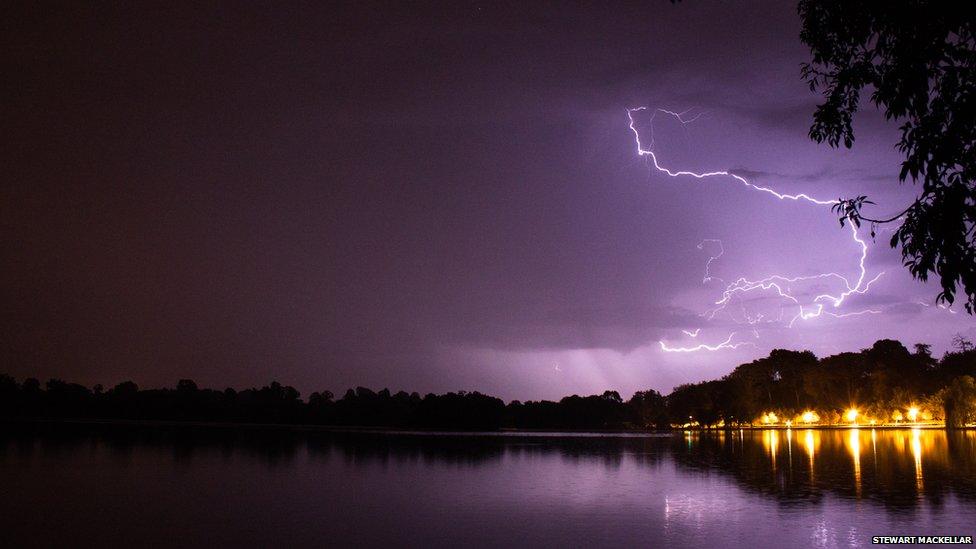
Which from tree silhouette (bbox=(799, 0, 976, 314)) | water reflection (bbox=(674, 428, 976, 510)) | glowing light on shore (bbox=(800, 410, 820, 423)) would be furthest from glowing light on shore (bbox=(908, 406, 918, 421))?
tree silhouette (bbox=(799, 0, 976, 314))

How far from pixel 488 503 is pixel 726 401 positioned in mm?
119026

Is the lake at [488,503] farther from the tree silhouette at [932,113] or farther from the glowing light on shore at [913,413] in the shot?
the glowing light on shore at [913,413]

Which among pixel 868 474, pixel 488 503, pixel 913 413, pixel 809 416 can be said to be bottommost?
pixel 488 503

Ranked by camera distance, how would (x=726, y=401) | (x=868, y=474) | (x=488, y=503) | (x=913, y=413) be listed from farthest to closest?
(x=726, y=401)
(x=913, y=413)
(x=868, y=474)
(x=488, y=503)

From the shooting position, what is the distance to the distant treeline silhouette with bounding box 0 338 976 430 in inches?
4451

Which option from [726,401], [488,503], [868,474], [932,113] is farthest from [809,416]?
[932,113]

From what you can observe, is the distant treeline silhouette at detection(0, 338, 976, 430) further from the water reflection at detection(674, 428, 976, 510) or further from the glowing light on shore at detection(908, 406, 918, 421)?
the water reflection at detection(674, 428, 976, 510)

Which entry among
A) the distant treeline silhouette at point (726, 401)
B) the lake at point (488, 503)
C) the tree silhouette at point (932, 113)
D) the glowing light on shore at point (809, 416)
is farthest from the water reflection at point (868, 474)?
the glowing light on shore at point (809, 416)

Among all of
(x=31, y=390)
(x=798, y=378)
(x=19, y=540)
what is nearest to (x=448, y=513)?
(x=19, y=540)

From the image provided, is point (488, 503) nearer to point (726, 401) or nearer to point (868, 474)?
point (868, 474)

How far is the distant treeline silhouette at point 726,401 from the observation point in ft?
371

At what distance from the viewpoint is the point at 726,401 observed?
13438cm

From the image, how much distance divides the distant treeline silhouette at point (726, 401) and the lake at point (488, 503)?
67.3 meters

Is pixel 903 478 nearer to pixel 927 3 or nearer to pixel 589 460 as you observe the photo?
pixel 589 460
